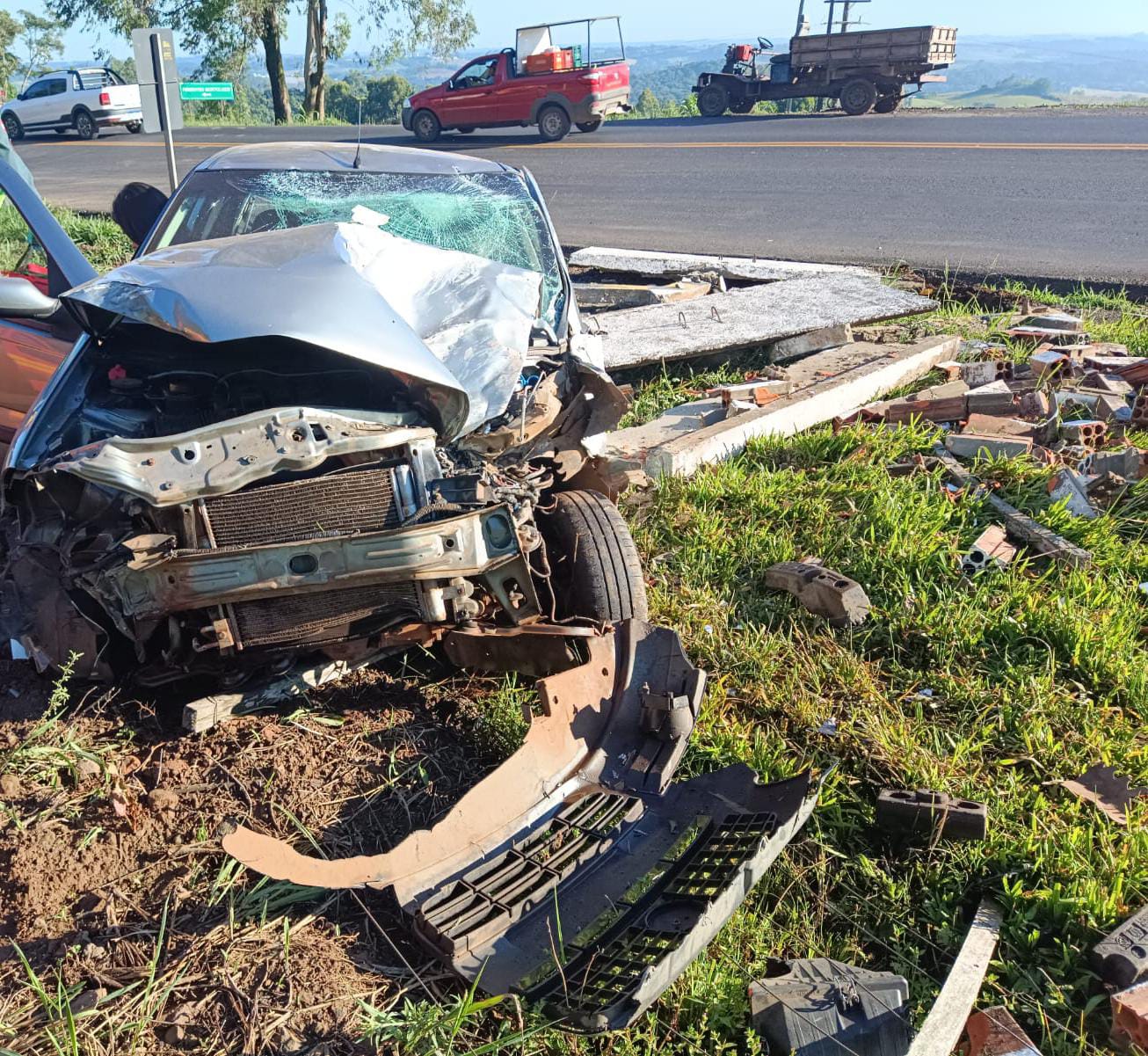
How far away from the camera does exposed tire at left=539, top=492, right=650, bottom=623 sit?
138 inches

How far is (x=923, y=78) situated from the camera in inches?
790

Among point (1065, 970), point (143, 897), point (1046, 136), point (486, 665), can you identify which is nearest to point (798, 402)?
point (486, 665)

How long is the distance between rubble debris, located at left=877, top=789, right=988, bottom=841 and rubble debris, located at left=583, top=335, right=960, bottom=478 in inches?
72.9

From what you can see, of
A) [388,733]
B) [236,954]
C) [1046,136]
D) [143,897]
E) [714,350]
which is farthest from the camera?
[1046,136]

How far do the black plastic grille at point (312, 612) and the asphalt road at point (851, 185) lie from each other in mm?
7149

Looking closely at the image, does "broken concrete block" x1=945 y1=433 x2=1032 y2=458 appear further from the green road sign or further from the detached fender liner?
the green road sign

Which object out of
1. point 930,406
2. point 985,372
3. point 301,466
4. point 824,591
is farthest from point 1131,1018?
point 985,372

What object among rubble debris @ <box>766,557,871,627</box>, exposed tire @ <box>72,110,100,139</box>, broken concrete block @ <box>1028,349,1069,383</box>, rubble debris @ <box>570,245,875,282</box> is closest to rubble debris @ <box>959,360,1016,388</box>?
broken concrete block @ <box>1028,349,1069,383</box>

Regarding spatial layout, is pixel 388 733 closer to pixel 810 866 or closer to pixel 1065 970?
pixel 810 866

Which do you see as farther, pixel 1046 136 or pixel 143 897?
pixel 1046 136

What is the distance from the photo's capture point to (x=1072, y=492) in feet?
15.2

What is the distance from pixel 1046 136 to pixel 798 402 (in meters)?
13.0

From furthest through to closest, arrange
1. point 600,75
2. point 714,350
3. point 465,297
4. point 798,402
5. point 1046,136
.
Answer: point 600,75
point 1046,136
point 714,350
point 798,402
point 465,297

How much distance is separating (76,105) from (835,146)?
732 inches
